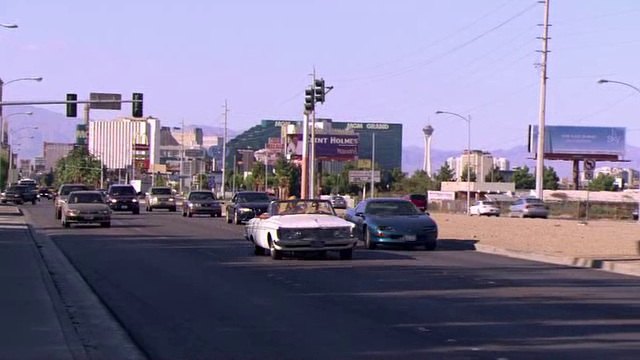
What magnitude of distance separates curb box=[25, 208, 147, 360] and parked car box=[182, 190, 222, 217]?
120ft

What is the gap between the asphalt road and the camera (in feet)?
41.2

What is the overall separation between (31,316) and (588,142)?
111732mm

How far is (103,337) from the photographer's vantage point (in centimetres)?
1359

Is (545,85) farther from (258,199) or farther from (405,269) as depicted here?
(405,269)

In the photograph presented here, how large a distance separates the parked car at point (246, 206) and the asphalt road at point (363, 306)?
1943 cm

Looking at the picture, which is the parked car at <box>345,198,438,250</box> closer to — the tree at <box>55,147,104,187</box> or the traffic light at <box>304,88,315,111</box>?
the traffic light at <box>304,88,315,111</box>

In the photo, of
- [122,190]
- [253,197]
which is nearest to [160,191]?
[122,190]

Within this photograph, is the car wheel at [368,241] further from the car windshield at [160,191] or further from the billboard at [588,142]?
the billboard at [588,142]

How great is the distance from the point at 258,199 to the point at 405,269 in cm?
2648

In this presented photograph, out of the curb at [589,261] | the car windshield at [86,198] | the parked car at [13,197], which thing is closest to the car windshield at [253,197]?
the car windshield at [86,198]

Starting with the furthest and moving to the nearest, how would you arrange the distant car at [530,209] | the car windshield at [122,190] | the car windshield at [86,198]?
the distant car at [530,209], the car windshield at [122,190], the car windshield at [86,198]

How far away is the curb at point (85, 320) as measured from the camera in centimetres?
1241

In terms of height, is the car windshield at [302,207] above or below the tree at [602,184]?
below

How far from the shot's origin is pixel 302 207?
27359mm
